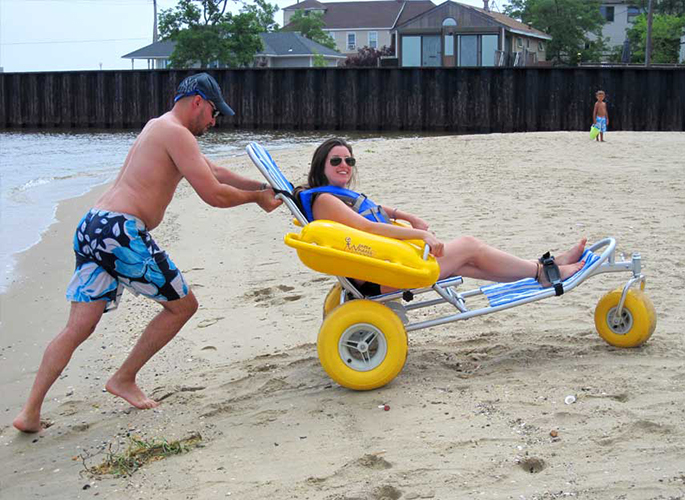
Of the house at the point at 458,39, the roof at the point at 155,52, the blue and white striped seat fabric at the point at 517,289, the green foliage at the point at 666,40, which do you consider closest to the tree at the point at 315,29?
the roof at the point at 155,52

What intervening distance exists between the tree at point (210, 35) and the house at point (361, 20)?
22.2m

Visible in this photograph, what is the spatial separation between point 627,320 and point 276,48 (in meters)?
54.7

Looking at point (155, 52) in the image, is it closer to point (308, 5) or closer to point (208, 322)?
point (308, 5)

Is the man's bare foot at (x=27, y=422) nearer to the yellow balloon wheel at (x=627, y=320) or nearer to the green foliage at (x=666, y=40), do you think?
the yellow balloon wheel at (x=627, y=320)

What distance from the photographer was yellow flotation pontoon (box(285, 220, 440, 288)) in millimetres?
3988

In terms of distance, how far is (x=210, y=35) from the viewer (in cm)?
4516

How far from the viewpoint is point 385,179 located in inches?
449

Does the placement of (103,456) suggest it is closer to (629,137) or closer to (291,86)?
(629,137)

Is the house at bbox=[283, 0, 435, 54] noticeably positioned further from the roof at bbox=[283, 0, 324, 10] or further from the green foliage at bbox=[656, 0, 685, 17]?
the green foliage at bbox=[656, 0, 685, 17]

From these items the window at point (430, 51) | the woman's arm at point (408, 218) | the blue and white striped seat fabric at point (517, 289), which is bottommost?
the blue and white striped seat fabric at point (517, 289)

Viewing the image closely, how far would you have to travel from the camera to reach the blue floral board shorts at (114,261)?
3.96 meters

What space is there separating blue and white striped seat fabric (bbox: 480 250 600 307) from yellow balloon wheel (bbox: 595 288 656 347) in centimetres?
23

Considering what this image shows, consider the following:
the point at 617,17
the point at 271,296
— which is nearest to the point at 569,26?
the point at 617,17

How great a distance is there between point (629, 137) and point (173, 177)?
53.7 ft
